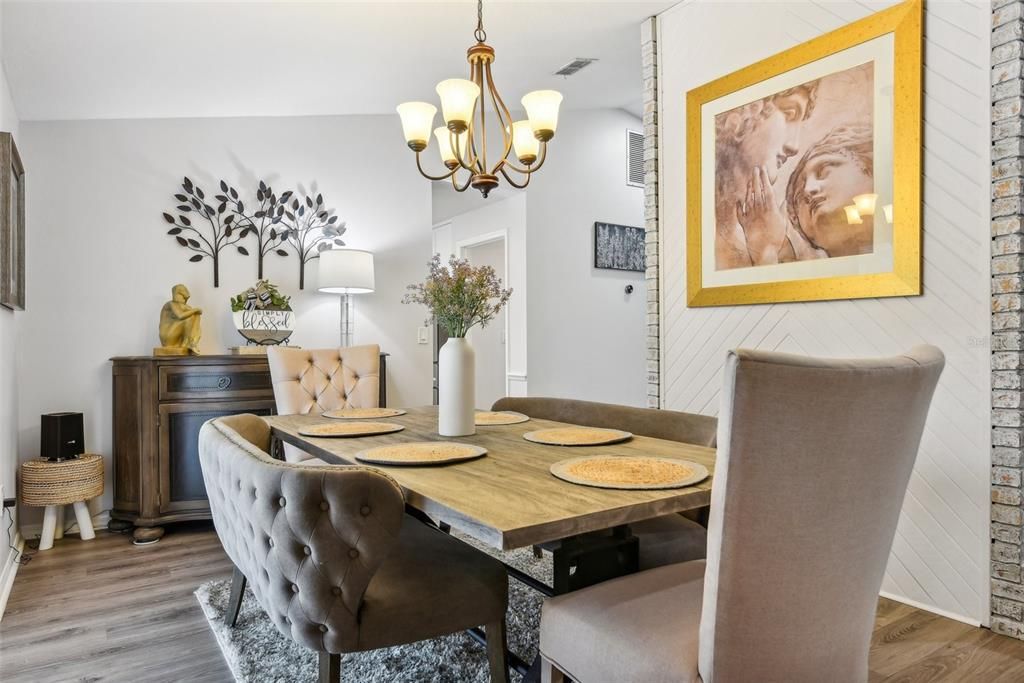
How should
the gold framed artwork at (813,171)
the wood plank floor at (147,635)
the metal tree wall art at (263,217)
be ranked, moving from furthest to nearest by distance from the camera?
the metal tree wall art at (263,217), the gold framed artwork at (813,171), the wood plank floor at (147,635)

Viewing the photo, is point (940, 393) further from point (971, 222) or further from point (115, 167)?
point (115, 167)

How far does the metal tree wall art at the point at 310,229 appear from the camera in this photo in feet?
12.8

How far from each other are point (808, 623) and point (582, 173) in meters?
4.44

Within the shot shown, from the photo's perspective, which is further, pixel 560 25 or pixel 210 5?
pixel 560 25

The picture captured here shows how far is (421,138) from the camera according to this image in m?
2.31

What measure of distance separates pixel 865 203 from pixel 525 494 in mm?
2044

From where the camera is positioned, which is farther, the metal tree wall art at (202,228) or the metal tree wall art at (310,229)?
the metal tree wall art at (310,229)

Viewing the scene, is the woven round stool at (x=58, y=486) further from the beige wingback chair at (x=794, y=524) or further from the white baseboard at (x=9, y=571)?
the beige wingback chair at (x=794, y=524)

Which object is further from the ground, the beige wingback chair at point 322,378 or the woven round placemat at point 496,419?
the beige wingback chair at point 322,378

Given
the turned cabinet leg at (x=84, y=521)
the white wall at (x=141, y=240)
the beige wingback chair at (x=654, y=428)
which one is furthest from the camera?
the white wall at (x=141, y=240)

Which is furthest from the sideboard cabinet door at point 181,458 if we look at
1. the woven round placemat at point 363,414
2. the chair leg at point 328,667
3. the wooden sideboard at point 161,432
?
the chair leg at point 328,667

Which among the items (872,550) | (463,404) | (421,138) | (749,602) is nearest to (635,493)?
(749,602)

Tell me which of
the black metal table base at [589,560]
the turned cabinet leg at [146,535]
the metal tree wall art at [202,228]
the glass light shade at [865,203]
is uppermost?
the metal tree wall art at [202,228]

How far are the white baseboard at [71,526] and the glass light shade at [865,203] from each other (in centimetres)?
397
